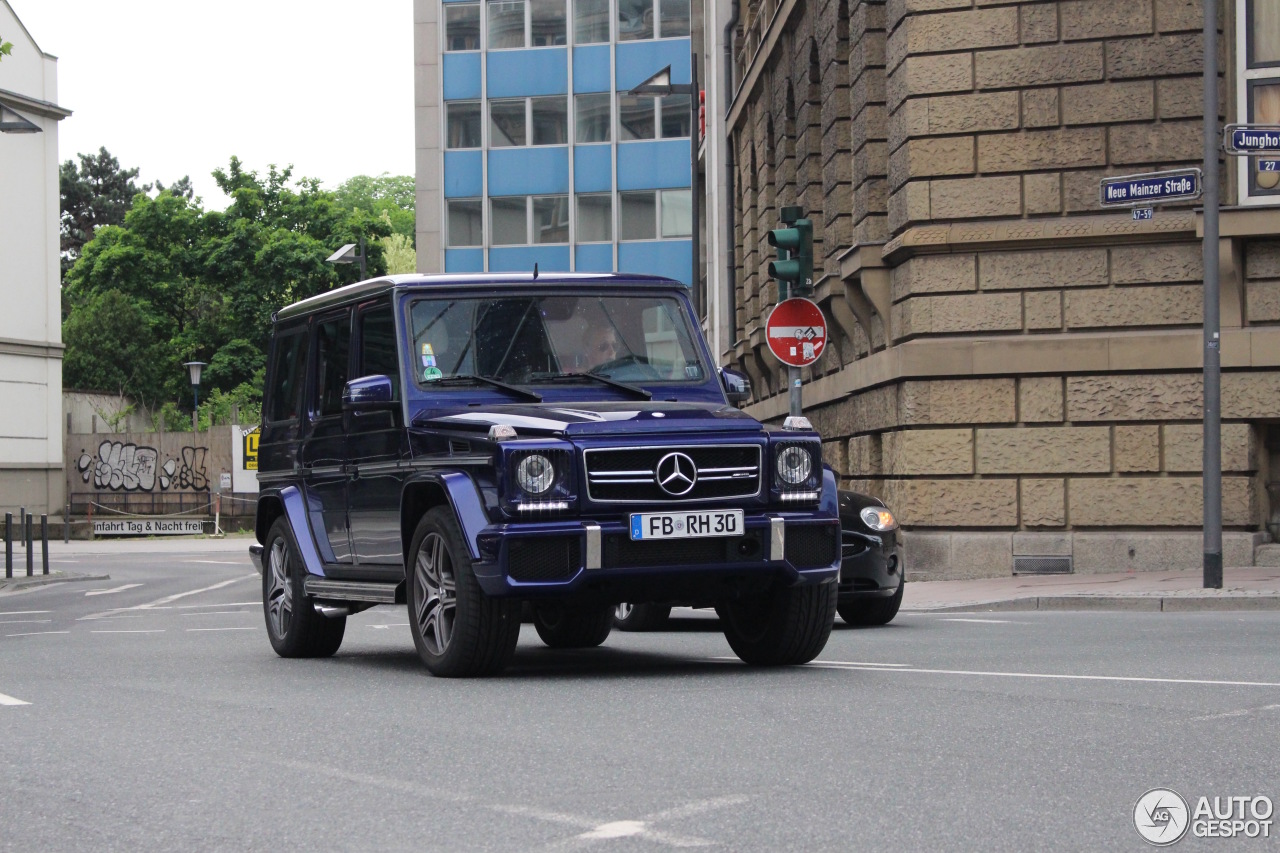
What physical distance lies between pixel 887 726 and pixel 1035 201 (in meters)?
13.4

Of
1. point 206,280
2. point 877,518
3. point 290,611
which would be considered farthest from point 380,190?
point 290,611

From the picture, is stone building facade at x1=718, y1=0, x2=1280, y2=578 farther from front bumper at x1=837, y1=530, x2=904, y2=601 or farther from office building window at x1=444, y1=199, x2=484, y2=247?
office building window at x1=444, y1=199, x2=484, y2=247

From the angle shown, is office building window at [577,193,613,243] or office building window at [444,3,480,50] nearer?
office building window at [577,193,613,243]

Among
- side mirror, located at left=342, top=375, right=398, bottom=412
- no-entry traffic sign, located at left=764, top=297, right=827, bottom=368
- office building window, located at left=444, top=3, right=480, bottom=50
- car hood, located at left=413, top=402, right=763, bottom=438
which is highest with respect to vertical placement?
office building window, located at left=444, top=3, right=480, bottom=50

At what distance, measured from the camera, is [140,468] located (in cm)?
5291

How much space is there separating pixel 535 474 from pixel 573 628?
3.03 metres

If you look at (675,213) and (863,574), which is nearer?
(863,574)

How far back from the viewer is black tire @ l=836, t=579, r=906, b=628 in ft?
45.8

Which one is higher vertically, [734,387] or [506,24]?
[506,24]

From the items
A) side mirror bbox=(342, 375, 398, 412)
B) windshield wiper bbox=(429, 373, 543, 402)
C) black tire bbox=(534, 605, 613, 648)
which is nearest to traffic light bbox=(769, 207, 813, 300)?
black tire bbox=(534, 605, 613, 648)

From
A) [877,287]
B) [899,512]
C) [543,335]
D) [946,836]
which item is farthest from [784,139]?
[946,836]

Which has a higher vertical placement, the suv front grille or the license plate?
the suv front grille

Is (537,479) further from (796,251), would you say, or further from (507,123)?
(507,123)

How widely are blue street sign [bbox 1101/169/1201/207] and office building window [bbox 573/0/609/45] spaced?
1466 inches
